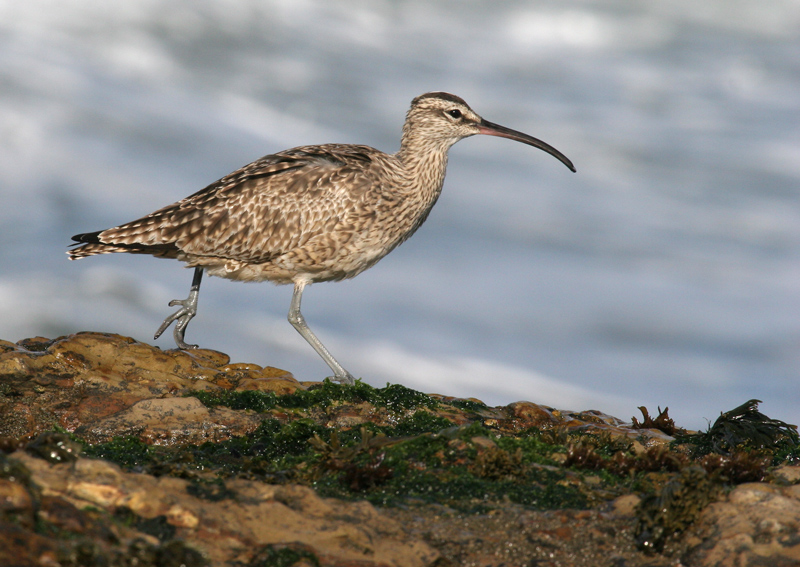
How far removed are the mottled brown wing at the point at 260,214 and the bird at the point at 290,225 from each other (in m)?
Answer: 0.01

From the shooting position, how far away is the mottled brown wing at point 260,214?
34.4 feet

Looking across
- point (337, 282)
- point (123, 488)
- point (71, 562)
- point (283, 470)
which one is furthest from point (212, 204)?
point (71, 562)

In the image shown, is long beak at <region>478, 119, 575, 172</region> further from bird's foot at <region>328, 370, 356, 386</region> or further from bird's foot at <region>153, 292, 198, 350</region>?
bird's foot at <region>153, 292, 198, 350</region>

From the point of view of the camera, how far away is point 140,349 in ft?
30.2

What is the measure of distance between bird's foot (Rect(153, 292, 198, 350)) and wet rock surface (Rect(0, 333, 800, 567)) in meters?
3.00

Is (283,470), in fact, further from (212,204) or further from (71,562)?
(212,204)

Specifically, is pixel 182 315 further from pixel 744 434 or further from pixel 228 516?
pixel 744 434

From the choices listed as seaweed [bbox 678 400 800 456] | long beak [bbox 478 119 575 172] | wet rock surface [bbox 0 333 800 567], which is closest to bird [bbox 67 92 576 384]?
long beak [bbox 478 119 575 172]

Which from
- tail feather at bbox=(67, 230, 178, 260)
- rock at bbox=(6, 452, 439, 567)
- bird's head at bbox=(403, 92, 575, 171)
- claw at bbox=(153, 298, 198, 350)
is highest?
bird's head at bbox=(403, 92, 575, 171)

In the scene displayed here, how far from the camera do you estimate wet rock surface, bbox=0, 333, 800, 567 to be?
12.3ft

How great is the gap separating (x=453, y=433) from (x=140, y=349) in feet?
16.3

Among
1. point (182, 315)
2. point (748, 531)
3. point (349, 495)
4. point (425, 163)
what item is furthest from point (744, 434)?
point (182, 315)

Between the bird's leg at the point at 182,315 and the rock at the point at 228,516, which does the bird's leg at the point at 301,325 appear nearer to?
the bird's leg at the point at 182,315

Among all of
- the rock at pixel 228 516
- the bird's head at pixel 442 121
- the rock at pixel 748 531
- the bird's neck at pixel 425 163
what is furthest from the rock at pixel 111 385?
the rock at pixel 748 531
